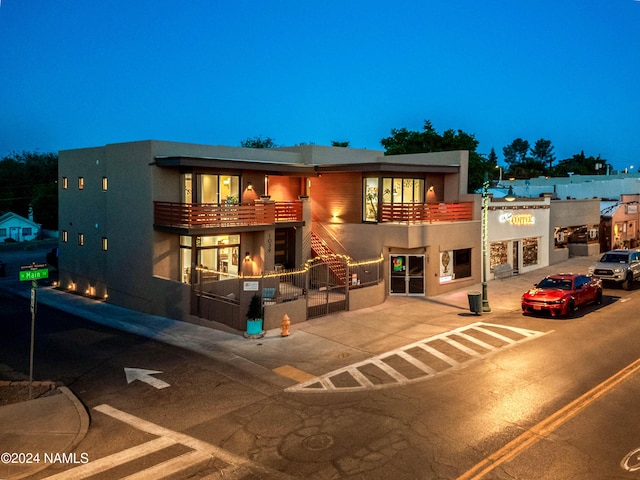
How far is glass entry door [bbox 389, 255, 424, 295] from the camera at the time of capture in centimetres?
2670

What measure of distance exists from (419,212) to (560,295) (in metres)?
8.36

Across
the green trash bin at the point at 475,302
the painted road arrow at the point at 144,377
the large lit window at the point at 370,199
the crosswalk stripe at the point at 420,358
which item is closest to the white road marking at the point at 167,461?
the painted road arrow at the point at 144,377

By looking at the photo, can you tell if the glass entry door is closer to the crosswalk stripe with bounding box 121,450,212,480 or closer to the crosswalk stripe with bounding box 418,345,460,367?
the crosswalk stripe with bounding box 418,345,460,367

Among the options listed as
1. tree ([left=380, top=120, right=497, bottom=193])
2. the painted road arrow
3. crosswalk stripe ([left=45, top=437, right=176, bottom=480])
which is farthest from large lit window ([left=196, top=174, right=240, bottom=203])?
tree ([left=380, top=120, right=497, bottom=193])

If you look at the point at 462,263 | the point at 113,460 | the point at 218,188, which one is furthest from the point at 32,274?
the point at 462,263

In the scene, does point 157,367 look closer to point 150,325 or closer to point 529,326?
point 150,325

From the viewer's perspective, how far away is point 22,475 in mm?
9086

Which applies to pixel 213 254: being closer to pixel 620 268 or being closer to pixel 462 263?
pixel 462 263

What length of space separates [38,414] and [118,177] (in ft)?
52.5

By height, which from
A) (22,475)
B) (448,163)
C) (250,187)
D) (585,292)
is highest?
(448,163)

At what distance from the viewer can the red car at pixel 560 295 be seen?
2139cm

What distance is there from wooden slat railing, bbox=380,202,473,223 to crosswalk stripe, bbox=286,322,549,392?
8000 mm

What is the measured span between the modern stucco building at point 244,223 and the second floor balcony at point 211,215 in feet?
0.18

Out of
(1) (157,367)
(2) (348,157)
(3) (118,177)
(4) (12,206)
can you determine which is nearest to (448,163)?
(2) (348,157)
